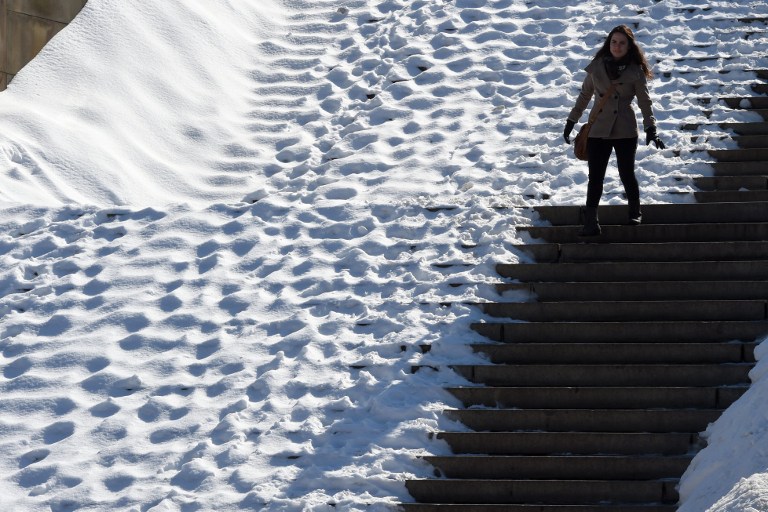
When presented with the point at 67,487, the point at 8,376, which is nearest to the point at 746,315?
the point at 67,487

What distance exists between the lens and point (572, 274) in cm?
913

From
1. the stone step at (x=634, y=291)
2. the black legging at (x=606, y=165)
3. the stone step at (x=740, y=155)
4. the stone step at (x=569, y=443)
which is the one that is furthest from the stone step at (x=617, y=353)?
the stone step at (x=740, y=155)

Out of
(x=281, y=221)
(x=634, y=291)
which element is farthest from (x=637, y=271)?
(x=281, y=221)

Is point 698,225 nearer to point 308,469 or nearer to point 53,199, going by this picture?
point 308,469

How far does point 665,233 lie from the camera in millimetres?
9320

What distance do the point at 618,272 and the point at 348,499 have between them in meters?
2.60

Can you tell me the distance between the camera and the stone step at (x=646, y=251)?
29.5 feet

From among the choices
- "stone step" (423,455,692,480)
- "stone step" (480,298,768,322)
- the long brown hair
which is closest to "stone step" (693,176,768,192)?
the long brown hair

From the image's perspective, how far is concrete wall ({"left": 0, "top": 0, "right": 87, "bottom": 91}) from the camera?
1162 cm

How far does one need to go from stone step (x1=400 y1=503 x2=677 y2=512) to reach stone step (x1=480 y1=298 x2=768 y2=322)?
165 cm

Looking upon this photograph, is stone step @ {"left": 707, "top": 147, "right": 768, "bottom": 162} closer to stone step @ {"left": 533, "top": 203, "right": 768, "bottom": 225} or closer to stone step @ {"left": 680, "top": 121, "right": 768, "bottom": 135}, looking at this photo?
stone step @ {"left": 680, "top": 121, "right": 768, "bottom": 135}

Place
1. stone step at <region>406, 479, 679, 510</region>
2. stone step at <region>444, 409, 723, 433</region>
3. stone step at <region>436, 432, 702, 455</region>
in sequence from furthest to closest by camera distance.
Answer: stone step at <region>444, 409, 723, 433</region> < stone step at <region>436, 432, 702, 455</region> < stone step at <region>406, 479, 679, 510</region>

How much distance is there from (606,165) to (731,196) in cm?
103

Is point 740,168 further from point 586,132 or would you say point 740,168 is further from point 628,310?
point 628,310
